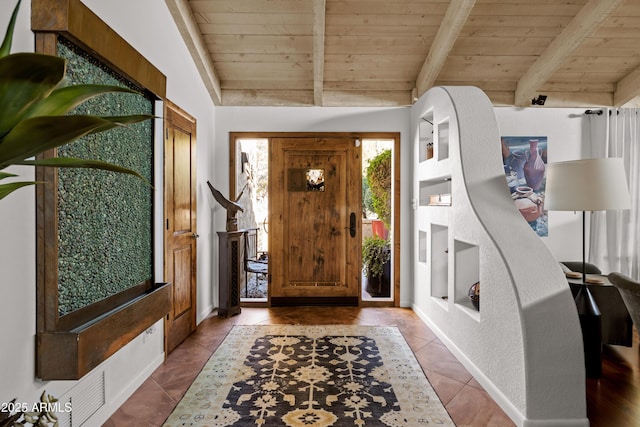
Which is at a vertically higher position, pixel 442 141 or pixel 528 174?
pixel 442 141

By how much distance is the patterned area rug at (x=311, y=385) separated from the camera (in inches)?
86.5

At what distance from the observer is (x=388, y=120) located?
4.68 m

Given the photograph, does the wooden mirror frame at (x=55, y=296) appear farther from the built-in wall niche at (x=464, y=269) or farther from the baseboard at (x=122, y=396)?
the built-in wall niche at (x=464, y=269)

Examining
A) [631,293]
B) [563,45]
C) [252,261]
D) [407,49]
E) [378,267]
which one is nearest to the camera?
[631,293]

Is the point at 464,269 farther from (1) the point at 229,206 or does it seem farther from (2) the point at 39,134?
(2) the point at 39,134

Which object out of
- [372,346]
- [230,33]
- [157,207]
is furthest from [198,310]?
[230,33]

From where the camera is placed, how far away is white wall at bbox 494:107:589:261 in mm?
4609

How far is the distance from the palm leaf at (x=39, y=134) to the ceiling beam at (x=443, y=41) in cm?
330

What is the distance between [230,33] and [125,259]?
2.65m

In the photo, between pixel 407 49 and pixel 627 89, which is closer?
pixel 407 49

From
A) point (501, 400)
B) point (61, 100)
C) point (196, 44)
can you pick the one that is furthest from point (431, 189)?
point (61, 100)

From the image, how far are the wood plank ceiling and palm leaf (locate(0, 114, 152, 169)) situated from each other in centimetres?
288

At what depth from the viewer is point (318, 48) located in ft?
11.9

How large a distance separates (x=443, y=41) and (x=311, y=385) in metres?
3.18
